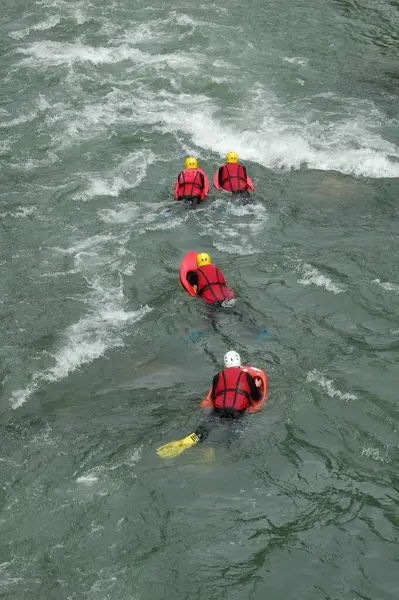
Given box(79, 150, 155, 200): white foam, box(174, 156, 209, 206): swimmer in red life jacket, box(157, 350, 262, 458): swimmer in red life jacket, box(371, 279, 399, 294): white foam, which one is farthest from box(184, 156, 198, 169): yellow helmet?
box(157, 350, 262, 458): swimmer in red life jacket

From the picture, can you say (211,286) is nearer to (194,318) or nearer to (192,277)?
(192,277)

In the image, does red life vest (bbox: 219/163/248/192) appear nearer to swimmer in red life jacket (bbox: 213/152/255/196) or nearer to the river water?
swimmer in red life jacket (bbox: 213/152/255/196)

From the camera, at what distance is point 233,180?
15.3 metres

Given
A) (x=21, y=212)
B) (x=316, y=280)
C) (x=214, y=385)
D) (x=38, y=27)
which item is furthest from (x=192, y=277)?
(x=38, y=27)

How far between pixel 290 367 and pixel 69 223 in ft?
19.9

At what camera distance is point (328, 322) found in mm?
12055

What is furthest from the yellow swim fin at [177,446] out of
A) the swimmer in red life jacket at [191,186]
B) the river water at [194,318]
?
the swimmer in red life jacket at [191,186]

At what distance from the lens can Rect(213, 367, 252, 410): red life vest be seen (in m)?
9.95

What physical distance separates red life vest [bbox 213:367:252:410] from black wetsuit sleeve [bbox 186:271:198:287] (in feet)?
9.32

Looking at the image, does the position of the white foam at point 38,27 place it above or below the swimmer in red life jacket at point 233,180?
below

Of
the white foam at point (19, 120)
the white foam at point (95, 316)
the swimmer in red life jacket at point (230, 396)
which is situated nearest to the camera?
the swimmer in red life jacket at point (230, 396)

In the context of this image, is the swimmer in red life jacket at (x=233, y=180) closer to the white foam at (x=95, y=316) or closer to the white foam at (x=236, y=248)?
the white foam at (x=236, y=248)

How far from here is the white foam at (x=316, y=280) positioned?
12773 mm

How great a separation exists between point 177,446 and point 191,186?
6.83 metres
